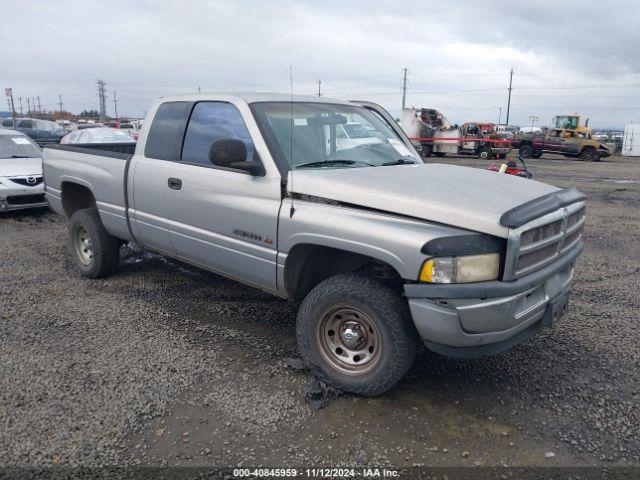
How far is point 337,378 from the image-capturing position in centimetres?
338

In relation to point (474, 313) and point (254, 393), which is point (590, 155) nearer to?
point (474, 313)

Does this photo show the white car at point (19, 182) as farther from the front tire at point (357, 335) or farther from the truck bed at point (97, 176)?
the front tire at point (357, 335)

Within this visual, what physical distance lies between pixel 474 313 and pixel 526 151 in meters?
28.8

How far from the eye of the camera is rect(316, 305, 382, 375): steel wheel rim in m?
3.26

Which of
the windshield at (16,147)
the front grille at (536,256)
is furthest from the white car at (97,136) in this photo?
the front grille at (536,256)

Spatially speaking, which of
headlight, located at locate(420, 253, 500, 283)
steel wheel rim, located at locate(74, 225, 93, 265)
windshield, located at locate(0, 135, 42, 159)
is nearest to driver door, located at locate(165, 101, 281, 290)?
headlight, located at locate(420, 253, 500, 283)

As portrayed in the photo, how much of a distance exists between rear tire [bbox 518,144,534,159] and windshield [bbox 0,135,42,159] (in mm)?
25378

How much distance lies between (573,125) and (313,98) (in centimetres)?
3611

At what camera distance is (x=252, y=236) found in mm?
3760

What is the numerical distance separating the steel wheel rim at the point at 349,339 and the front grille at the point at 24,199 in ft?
23.9

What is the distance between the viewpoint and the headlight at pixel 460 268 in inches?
112

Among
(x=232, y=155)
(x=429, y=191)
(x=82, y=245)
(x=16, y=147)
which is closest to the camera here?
(x=429, y=191)

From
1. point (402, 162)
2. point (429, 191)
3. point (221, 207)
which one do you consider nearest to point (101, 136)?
point (221, 207)

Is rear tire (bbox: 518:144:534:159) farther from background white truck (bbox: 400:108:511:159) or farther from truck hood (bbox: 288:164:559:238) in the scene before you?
truck hood (bbox: 288:164:559:238)
